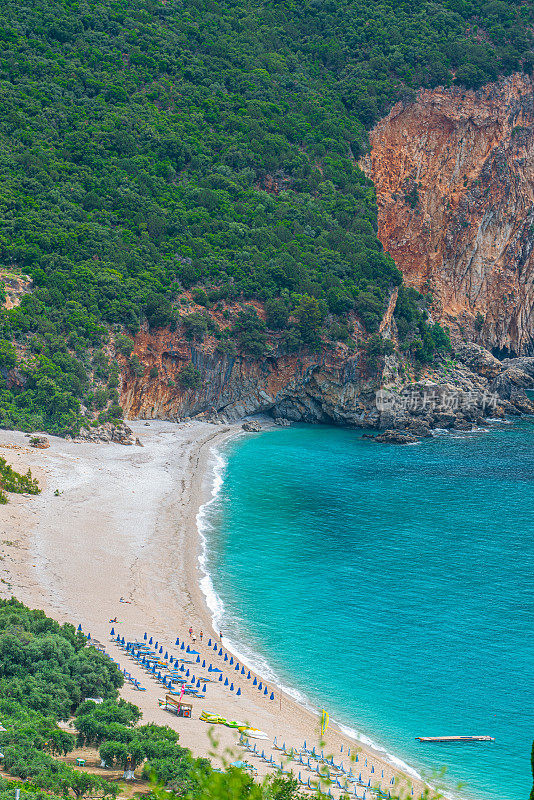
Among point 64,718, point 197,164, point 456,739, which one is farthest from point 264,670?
point 197,164

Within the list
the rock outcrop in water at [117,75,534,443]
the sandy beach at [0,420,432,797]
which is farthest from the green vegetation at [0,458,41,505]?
the rock outcrop in water at [117,75,534,443]

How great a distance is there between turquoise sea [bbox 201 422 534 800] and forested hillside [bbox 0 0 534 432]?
16.5 m

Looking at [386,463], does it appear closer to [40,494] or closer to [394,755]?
[40,494]

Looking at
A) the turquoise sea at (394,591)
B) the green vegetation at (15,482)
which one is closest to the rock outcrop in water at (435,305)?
the turquoise sea at (394,591)

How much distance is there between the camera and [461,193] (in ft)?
348

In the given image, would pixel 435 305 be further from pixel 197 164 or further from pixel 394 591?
pixel 394 591

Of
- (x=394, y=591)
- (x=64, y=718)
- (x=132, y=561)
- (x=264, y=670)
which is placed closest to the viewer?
(x=64, y=718)

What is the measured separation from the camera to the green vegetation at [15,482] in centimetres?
4716

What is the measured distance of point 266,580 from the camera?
4116 cm

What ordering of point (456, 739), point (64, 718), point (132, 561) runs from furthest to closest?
point (132, 561) → point (456, 739) → point (64, 718)

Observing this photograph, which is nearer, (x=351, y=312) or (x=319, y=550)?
(x=319, y=550)

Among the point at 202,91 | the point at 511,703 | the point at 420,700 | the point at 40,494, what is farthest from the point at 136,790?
the point at 202,91

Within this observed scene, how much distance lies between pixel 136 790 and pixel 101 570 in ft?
62.9

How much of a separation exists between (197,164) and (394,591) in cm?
6225
